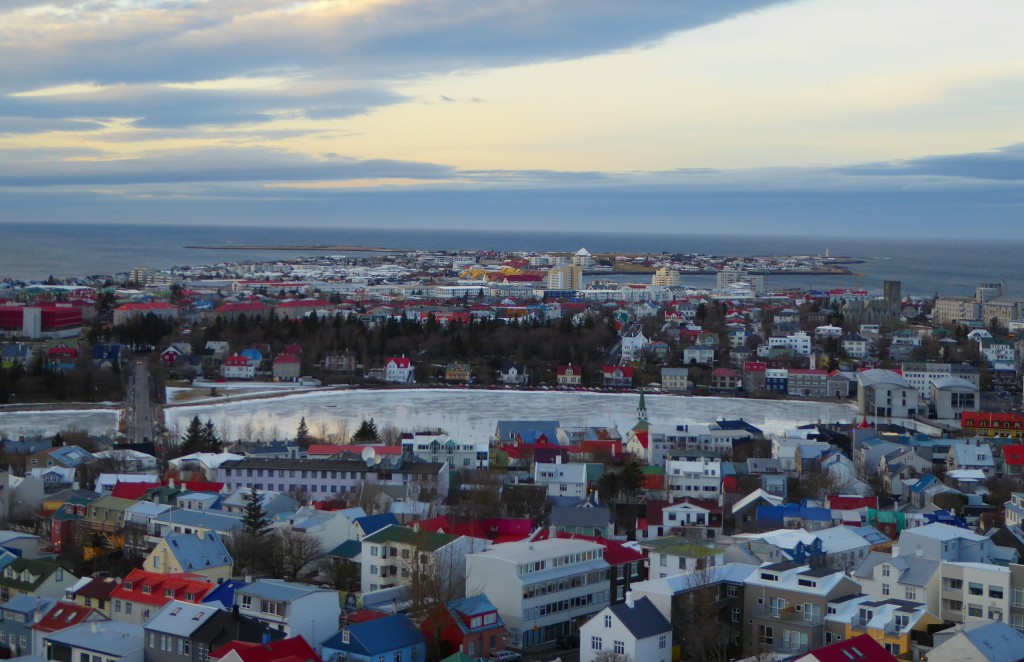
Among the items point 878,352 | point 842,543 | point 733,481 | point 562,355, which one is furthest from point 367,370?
point 842,543

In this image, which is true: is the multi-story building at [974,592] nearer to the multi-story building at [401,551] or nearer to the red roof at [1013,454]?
the multi-story building at [401,551]

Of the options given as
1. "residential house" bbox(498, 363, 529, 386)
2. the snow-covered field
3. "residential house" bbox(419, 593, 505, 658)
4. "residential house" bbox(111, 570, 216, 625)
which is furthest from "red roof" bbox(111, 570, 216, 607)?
"residential house" bbox(498, 363, 529, 386)

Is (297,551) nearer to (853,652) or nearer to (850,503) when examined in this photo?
(853,652)

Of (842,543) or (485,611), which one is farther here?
(842,543)

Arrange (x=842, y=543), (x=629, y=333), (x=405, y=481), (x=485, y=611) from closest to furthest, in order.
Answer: (x=485, y=611) → (x=842, y=543) → (x=405, y=481) → (x=629, y=333)

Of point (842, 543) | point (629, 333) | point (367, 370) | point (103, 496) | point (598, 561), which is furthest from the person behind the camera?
point (629, 333)

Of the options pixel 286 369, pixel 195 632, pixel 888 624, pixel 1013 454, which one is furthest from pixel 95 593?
pixel 286 369

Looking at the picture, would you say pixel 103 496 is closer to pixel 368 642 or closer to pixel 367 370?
pixel 368 642
